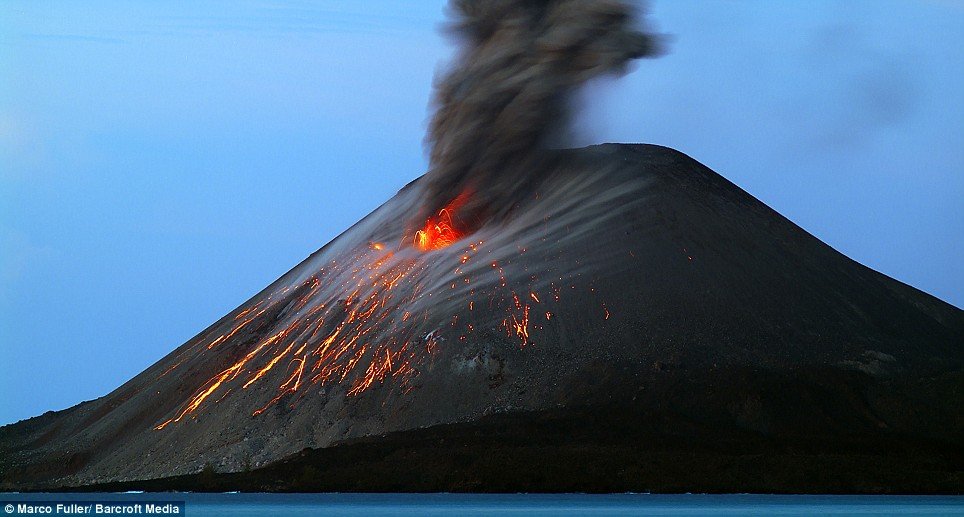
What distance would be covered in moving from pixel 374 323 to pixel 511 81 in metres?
16.7

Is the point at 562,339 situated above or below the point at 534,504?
above

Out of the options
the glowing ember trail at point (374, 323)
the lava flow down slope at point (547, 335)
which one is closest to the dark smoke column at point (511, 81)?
the lava flow down slope at point (547, 335)

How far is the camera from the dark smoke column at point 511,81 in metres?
84.7

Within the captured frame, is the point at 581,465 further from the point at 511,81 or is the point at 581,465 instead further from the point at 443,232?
the point at 511,81

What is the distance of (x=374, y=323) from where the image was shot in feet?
279

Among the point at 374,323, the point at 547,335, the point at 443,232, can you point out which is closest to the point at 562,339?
the point at 547,335

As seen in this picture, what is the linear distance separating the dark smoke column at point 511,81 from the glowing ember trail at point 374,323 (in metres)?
2.71

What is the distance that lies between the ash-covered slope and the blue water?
8554 mm

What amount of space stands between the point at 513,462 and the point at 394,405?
11.4m

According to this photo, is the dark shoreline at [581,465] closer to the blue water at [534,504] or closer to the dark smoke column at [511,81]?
the blue water at [534,504]

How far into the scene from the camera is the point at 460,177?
299ft

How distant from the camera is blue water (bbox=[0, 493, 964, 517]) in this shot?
53.3 m

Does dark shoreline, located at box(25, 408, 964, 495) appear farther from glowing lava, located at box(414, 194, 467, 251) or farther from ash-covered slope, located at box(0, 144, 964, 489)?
glowing lava, located at box(414, 194, 467, 251)

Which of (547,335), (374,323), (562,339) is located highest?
(374,323)
